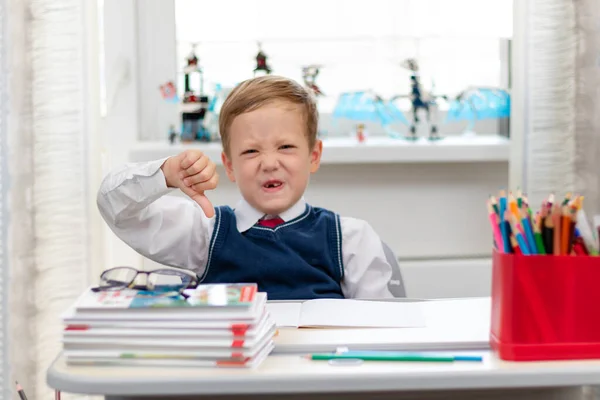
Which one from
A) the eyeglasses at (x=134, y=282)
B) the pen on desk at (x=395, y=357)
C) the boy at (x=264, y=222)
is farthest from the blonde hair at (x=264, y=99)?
the pen on desk at (x=395, y=357)

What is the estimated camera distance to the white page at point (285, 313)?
111cm

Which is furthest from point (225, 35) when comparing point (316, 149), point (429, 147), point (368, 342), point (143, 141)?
point (368, 342)

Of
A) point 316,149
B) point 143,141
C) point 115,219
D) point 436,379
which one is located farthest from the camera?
point 143,141

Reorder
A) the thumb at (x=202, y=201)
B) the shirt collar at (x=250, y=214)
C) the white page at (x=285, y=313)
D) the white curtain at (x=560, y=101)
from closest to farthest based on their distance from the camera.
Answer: the white page at (x=285, y=313) < the thumb at (x=202, y=201) < the shirt collar at (x=250, y=214) < the white curtain at (x=560, y=101)

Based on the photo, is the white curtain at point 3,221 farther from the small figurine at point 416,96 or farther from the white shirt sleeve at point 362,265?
the small figurine at point 416,96

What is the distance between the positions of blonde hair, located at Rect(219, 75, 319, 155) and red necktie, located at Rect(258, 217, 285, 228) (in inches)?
5.7

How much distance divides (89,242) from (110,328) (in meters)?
1.06

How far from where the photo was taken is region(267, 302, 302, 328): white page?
43.5 inches

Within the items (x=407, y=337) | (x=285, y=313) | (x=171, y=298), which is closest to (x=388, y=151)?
(x=285, y=313)

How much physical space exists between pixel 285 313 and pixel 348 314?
90 mm

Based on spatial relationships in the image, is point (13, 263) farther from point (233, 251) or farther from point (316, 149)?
point (316, 149)

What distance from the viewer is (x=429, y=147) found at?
222 cm

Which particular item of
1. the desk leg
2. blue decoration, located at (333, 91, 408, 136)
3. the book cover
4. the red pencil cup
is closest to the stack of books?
the book cover

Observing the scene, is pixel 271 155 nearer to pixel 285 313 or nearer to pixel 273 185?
pixel 273 185
